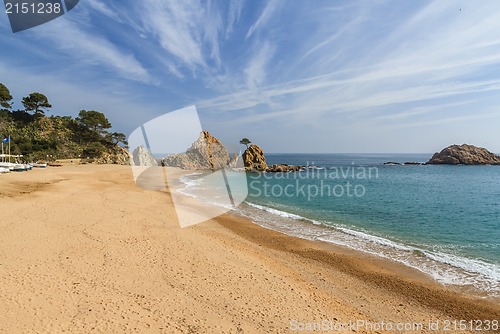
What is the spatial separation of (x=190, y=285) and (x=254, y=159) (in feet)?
239

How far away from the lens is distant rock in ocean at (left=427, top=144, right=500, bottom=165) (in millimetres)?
107812

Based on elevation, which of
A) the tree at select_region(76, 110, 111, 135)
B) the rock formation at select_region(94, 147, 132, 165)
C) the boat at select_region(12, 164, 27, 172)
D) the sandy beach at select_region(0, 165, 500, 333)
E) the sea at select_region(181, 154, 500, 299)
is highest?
the tree at select_region(76, 110, 111, 135)

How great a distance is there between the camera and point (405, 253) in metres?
14.1

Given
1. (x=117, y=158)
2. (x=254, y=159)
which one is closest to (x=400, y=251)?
(x=254, y=159)

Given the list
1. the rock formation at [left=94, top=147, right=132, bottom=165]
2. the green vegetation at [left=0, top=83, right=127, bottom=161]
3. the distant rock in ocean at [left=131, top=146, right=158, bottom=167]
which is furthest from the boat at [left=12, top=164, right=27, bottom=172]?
the distant rock in ocean at [left=131, top=146, right=158, bottom=167]

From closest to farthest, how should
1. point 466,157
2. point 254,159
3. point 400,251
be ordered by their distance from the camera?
point 400,251 < point 254,159 < point 466,157

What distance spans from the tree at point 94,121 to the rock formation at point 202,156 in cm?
2122

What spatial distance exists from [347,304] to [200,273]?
5.30 m

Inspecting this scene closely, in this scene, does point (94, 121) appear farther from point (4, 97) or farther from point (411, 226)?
point (411, 226)

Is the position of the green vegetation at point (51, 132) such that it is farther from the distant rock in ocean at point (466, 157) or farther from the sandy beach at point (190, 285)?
the distant rock in ocean at point (466, 157)

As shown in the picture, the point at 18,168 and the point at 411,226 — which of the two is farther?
the point at 18,168

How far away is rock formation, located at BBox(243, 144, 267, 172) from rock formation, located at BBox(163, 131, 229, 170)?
297 inches

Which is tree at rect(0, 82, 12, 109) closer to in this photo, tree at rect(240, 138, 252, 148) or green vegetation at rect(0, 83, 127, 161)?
green vegetation at rect(0, 83, 127, 161)

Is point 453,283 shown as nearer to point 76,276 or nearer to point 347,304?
point 347,304
